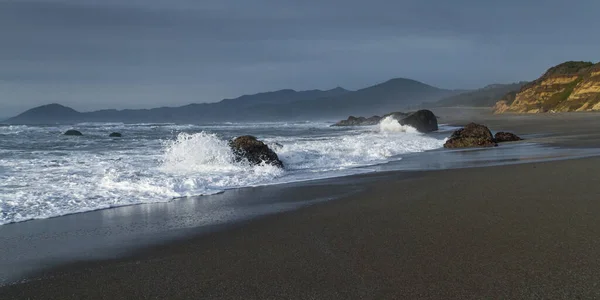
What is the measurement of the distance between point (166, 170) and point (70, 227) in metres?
5.83

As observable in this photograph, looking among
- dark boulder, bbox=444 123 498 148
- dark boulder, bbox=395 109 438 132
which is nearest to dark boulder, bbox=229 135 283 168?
dark boulder, bbox=444 123 498 148

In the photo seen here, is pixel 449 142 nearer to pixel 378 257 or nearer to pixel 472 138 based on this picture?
pixel 472 138

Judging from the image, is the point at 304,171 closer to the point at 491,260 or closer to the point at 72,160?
the point at 72,160

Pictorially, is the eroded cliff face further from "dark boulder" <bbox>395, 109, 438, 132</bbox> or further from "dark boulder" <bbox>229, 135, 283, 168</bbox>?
"dark boulder" <bbox>229, 135, 283, 168</bbox>

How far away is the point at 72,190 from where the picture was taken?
30.4 ft

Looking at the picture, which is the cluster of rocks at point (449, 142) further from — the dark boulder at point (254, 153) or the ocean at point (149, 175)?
the ocean at point (149, 175)

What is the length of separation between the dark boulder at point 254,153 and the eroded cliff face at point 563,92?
45.4m

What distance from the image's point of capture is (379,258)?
469cm

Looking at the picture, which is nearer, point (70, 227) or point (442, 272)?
point (442, 272)

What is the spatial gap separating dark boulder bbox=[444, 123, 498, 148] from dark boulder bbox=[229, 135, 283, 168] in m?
8.79

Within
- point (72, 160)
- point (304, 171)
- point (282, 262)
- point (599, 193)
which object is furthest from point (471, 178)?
point (72, 160)

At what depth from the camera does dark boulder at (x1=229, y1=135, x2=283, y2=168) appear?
13.4 meters

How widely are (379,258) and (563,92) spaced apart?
66214 mm

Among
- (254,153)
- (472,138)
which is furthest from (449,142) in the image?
(254,153)
